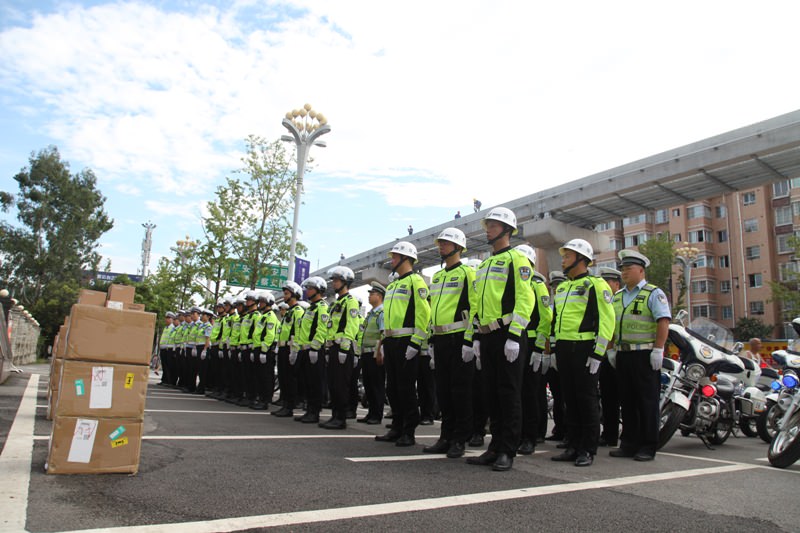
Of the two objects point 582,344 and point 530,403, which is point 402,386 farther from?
point 582,344

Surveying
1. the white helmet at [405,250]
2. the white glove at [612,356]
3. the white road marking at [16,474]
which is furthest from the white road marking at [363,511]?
the white helmet at [405,250]

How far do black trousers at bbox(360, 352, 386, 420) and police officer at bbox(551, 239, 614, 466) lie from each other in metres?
3.47

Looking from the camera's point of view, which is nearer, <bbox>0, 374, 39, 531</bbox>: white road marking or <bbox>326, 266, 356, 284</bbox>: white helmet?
<bbox>0, 374, 39, 531</bbox>: white road marking

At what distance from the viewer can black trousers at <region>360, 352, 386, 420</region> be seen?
29.6 feet

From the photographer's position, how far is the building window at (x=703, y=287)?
57719 mm

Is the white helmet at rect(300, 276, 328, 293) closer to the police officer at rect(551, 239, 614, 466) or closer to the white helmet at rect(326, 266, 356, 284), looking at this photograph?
the white helmet at rect(326, 266, 356, 284)

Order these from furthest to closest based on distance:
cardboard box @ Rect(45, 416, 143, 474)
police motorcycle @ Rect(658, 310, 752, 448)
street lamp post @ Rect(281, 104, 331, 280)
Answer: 1. street lamp post @ Rect(281, 104, 331, 280)
2. police motorcycle @ Rect(658, 310, 752, 448)
3. cardboard box @ Rect(45, 416, 143, 474)

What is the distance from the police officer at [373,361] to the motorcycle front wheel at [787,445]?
5056mm

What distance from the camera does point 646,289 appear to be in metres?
6.80

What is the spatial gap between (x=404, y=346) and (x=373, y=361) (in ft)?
10.9

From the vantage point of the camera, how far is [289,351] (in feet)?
33.6

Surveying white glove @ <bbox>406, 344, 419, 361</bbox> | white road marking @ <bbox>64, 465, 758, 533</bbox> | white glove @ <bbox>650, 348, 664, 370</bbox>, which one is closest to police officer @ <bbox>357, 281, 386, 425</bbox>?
white glove @ <bbox>406, 344, 419, 361</bbox>

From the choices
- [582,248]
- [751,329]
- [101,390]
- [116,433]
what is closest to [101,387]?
[101,390]

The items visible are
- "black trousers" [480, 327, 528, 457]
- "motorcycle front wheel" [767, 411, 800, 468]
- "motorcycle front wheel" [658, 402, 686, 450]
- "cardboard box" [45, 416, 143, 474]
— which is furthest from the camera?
"motorcycle front wheel" [658, 402, 686, 450]
